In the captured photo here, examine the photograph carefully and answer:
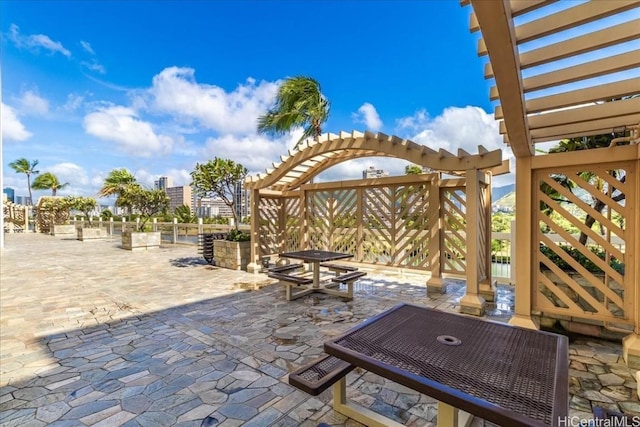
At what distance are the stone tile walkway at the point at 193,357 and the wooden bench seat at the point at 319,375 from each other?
331mm

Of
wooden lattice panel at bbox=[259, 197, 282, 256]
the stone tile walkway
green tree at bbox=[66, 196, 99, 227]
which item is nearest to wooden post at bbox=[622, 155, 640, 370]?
the stone tile walkway

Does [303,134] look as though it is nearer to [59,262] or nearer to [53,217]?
[59,262]

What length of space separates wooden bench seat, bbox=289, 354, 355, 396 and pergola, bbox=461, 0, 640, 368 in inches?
88.3

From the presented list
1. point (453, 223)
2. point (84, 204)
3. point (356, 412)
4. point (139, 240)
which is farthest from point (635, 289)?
point (84, 204)

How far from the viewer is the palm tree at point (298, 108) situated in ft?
34.0

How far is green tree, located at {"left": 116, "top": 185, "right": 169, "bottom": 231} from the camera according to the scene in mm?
15203

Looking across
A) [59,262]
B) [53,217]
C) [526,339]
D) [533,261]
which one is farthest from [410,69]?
[53,217]

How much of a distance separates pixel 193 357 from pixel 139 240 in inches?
431

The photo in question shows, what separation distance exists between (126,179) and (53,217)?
→ 7.58 metres

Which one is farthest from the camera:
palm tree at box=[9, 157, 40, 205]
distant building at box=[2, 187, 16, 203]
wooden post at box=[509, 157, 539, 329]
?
palm tree at box=[9, 157, 40, 205]

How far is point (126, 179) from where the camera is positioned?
17.5 m

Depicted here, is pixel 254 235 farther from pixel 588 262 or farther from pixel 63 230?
pixel 63 230

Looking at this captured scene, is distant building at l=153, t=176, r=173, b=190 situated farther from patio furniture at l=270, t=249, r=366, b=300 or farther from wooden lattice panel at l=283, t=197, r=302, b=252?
patio furniture at l=270, t=249, r=366, b=300

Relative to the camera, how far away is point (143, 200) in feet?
50.5
